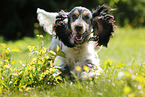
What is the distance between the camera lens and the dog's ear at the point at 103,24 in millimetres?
3537

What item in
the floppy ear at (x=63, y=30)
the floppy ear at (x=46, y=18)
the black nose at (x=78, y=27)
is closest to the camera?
the black nose at (x=78, y=27)

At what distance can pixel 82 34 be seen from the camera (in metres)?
3.44

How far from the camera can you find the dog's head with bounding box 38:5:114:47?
343 centimetres

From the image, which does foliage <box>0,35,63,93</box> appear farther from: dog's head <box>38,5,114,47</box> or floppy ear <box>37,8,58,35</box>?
floppy ear <box>37,8,58,35</box>

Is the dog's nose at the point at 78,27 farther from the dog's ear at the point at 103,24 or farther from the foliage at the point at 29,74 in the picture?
the foliage at the point at 29,74

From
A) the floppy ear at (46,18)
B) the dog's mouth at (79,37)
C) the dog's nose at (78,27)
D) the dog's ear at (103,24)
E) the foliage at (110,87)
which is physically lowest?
the foliage at (110,87)

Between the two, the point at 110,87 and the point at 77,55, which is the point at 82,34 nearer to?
the point at 77,55

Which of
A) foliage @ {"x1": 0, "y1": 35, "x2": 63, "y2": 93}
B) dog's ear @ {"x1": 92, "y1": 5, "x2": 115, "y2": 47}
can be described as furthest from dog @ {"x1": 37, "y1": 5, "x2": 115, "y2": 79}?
foliage @ {"x1": 0, "y1": 35, "x2": 63, "y2": 93}

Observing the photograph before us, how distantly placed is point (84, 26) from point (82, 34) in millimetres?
133

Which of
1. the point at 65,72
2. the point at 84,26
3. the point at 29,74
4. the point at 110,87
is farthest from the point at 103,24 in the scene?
the point at 29,74

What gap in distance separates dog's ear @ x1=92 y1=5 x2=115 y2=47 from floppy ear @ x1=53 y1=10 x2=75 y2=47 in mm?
401

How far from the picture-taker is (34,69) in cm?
311

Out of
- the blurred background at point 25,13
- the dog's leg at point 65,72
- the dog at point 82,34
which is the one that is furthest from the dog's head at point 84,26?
the blurred background at point 25,13

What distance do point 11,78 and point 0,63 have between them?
246mm
